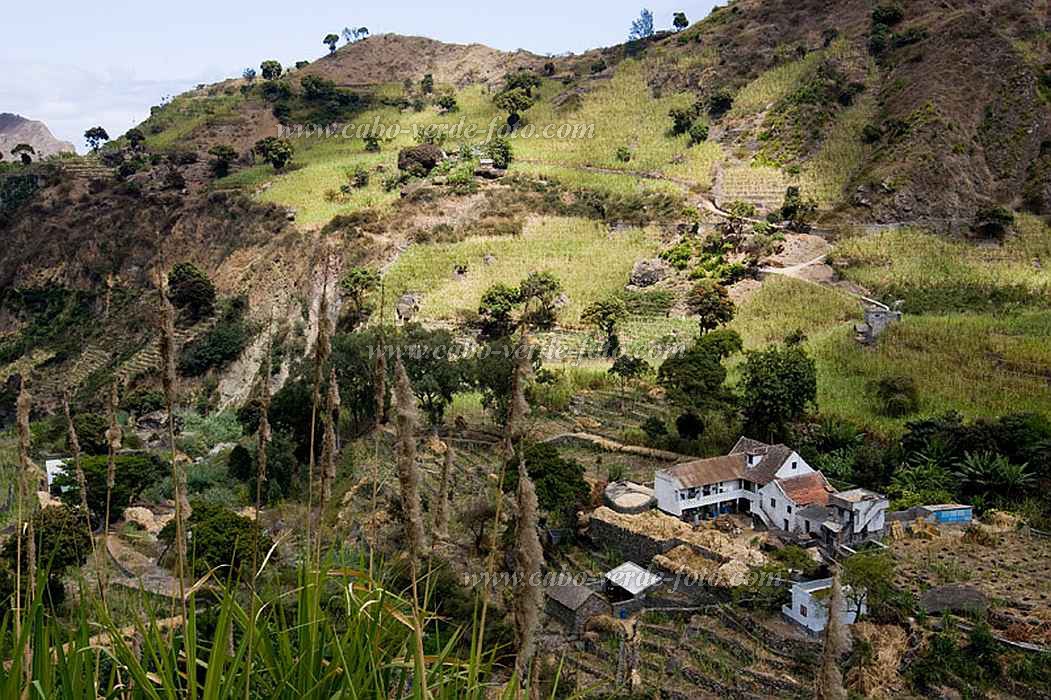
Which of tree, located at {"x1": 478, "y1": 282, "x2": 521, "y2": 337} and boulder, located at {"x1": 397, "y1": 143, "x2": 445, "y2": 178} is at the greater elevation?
boulder, located at {"x1": 397, "y1": 143, "x2": 445, "y2": 178}

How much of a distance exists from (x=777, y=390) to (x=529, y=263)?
65.7 ft

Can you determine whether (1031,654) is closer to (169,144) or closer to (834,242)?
(834,242)

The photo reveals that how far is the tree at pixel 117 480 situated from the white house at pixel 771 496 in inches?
517

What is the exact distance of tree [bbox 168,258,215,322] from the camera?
37281mm

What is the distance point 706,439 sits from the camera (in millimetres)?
21016

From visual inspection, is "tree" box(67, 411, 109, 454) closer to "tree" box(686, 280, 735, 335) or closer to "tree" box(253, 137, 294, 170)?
"tree" box(686, 280, 735, 335)

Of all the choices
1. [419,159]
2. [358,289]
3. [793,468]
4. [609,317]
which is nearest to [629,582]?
[793,468]

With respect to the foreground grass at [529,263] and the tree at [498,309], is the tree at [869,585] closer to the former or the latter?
the tree at [498,309]

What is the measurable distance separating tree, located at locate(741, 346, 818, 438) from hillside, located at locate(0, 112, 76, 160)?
148 meters

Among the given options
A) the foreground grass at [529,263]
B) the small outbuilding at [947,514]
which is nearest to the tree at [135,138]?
the foreground grass at [529,263]

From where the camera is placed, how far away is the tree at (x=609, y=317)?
28047 mm

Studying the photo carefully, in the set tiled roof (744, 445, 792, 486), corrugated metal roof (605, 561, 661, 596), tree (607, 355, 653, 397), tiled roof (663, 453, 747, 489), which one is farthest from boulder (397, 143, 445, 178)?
corrugated metal roof (605, 561, 661, 596)

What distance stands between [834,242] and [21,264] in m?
45.1

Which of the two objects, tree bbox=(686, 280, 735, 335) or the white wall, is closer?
the white wall
